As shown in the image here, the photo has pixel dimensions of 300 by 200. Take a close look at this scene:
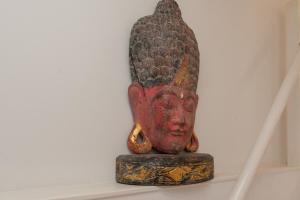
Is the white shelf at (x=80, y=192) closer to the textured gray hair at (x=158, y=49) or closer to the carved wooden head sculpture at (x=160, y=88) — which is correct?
the carved wooden head sculpture at (x=160, y=88)

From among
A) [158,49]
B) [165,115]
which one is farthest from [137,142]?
[158,49]

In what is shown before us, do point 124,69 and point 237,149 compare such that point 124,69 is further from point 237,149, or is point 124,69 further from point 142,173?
point 237,149

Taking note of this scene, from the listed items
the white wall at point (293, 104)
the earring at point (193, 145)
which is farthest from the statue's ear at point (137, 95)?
the white wall at point (293, 104)

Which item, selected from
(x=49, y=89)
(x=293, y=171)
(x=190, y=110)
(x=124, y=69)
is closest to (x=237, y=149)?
(x=293, y=171)

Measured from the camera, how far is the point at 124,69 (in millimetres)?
712

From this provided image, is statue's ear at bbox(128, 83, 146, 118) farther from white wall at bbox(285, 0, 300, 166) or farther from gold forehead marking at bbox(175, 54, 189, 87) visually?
white wall at bbox(285, 0, 300, 166)

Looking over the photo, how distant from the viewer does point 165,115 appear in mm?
676

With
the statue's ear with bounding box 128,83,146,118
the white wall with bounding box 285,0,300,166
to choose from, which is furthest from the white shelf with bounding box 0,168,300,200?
the white wall with bounding box 285,0,300,166

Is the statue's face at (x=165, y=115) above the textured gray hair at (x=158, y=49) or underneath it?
underneath

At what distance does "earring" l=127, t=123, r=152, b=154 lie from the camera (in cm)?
68

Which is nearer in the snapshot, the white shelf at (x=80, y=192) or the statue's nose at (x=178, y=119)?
the white shelf at (x=80, y=192)

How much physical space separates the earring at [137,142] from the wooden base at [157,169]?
3 centimetres

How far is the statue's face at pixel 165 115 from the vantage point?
0.67 m

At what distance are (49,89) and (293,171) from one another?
2.07ft
